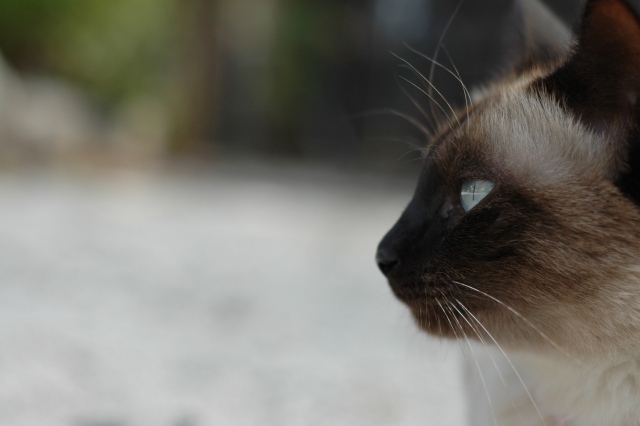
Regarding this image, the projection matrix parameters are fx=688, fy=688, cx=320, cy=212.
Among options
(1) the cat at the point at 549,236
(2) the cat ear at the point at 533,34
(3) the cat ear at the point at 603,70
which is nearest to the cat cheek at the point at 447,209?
(1) the cat at the point at 549,236

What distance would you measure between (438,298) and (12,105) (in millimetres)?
5383

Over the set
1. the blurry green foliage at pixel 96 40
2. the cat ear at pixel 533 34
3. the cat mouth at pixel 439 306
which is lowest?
the cat mouth at pixel 439 306

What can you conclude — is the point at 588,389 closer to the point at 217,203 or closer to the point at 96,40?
the point at 217,203

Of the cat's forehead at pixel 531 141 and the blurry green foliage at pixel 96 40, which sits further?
the blurry green foliage at pixel 96 40

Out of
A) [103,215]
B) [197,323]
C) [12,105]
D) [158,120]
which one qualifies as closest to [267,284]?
[197,323]

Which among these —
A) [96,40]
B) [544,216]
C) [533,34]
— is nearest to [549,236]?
[544,216]

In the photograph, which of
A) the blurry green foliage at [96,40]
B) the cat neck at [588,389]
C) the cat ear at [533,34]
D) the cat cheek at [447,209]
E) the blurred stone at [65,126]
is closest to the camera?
the cat neck at [588,389]

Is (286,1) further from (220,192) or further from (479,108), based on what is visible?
(479,108)

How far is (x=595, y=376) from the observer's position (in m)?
1.00

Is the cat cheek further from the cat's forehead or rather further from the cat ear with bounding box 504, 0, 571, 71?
the cat ear with bounding box 504, 0, 571, 71

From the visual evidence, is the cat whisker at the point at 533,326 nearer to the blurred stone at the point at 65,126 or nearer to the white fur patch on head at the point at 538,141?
the white fur patch on head at the point at 538,141

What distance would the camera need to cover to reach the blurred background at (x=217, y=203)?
5.03 ft

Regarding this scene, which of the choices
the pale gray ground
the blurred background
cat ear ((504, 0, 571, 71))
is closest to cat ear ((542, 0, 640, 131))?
the blurred background

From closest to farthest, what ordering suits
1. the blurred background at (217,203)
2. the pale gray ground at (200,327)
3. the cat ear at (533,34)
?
the cat ear at (533,34) → the pale gray ground at (200,327) → the blurred background at (217,203)
